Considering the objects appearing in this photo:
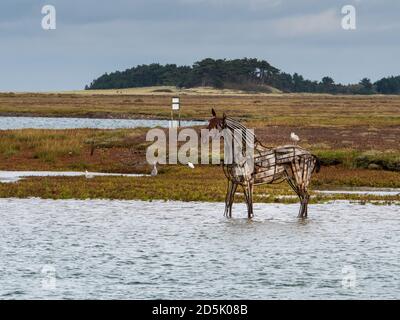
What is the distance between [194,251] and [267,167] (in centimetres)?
592

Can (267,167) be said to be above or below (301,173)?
above

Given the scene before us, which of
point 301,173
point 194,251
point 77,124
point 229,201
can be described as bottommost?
point 194,251

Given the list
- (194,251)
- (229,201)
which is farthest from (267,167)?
(194,251)

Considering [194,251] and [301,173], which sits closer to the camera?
[194,251]

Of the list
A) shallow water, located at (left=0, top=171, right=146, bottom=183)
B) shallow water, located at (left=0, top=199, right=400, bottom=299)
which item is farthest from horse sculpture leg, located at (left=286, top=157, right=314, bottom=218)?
shallow water, located at (left=0, top=171, right=146, bottom=183)

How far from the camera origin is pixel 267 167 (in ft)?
106

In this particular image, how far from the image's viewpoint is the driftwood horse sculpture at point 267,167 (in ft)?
104

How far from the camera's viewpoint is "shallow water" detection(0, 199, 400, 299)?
22.8m

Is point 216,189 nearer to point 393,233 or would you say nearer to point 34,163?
point 393,233

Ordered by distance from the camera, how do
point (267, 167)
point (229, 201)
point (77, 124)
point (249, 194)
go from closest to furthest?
point (267, 167) < point (249, 194) < point (229, 201) < point (77, 124)

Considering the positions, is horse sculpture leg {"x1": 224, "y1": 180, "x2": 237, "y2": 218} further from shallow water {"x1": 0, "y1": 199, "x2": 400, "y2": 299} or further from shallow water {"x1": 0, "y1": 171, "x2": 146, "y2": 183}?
shallow water {"x1": 0, "y1": 171, "x2": 146, "y2": 183}

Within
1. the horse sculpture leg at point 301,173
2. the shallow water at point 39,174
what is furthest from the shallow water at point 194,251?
the shallow water at point 39,174

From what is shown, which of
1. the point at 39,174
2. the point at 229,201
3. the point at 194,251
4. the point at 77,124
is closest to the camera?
the point at 194,251

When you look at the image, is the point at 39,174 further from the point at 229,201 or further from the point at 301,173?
the point at 301,173
